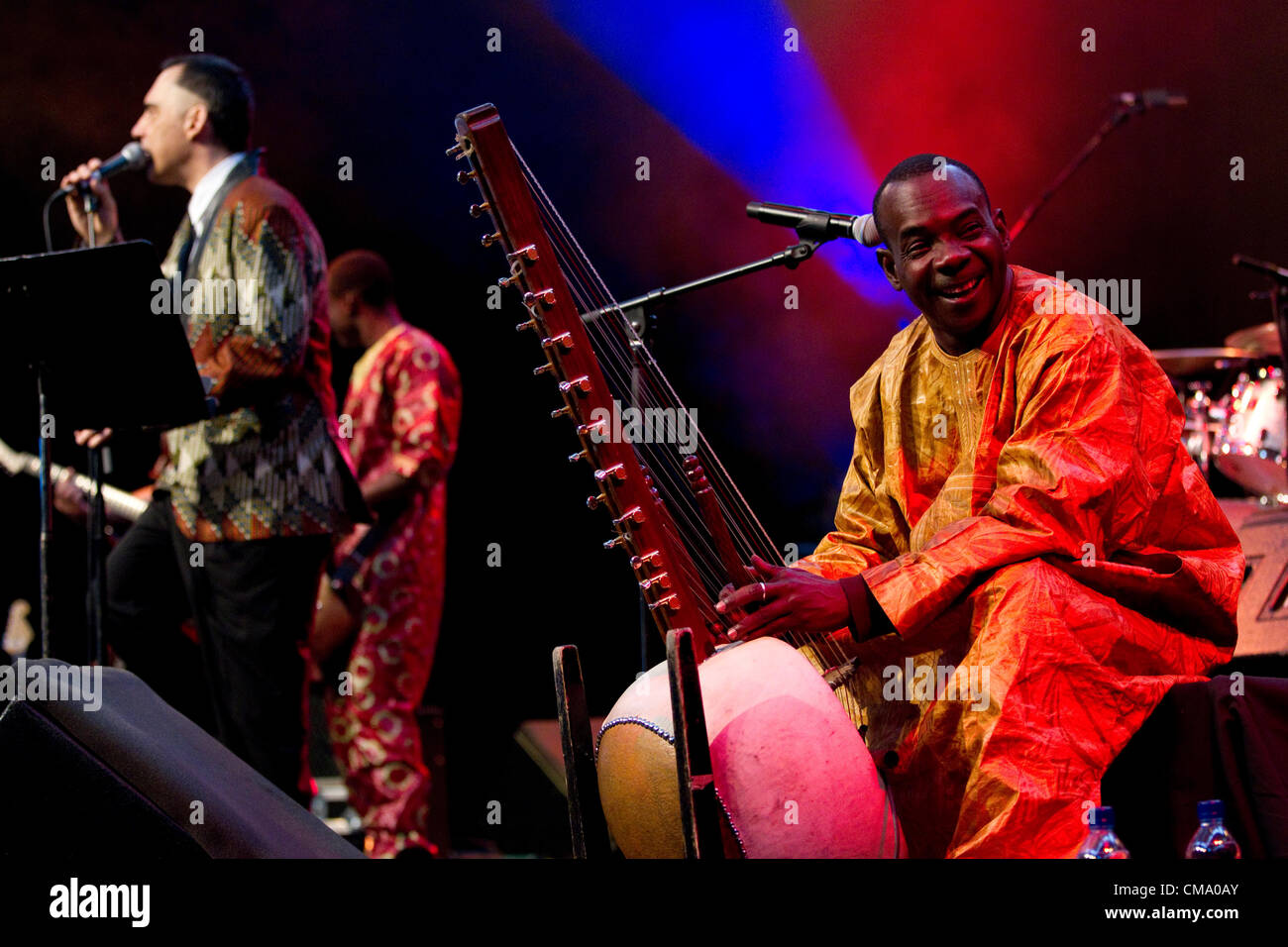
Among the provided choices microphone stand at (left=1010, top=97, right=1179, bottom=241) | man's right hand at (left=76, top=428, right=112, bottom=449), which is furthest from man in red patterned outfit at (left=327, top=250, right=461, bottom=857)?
microphone stand at (left=1010, top=97, right=1179, bottom=241)

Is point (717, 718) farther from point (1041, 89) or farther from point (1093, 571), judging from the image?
point (1041, 89)

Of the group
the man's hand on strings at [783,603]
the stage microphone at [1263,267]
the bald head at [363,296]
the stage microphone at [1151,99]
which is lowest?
the man's hand on strings at [783,603]

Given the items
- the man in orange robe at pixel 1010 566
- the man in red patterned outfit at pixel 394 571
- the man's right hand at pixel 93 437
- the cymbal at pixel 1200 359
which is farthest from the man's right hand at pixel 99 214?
→ the cymbal at pixel 1200 359

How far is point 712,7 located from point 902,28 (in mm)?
786

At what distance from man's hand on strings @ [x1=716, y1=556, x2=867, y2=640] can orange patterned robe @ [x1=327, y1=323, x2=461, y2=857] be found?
2.76 metres

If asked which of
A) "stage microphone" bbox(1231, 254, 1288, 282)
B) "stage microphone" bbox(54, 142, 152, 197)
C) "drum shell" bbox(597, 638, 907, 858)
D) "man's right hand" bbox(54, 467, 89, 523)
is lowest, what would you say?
"drum shell" bbox(597, 638, 907, 858)

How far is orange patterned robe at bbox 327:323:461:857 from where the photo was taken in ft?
15.5

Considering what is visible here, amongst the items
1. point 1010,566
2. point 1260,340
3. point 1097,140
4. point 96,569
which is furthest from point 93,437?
point 1260,340

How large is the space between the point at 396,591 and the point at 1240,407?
3.68 meters

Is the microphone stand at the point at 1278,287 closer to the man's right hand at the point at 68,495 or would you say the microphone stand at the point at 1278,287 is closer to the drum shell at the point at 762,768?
the drum shell at the point at 762,768

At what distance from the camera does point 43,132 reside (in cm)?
589

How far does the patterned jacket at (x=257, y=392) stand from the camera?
350cm

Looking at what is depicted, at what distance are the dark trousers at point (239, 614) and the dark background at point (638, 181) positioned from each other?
1.54m

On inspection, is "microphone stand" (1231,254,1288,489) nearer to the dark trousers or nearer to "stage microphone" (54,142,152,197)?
the dark trousers
